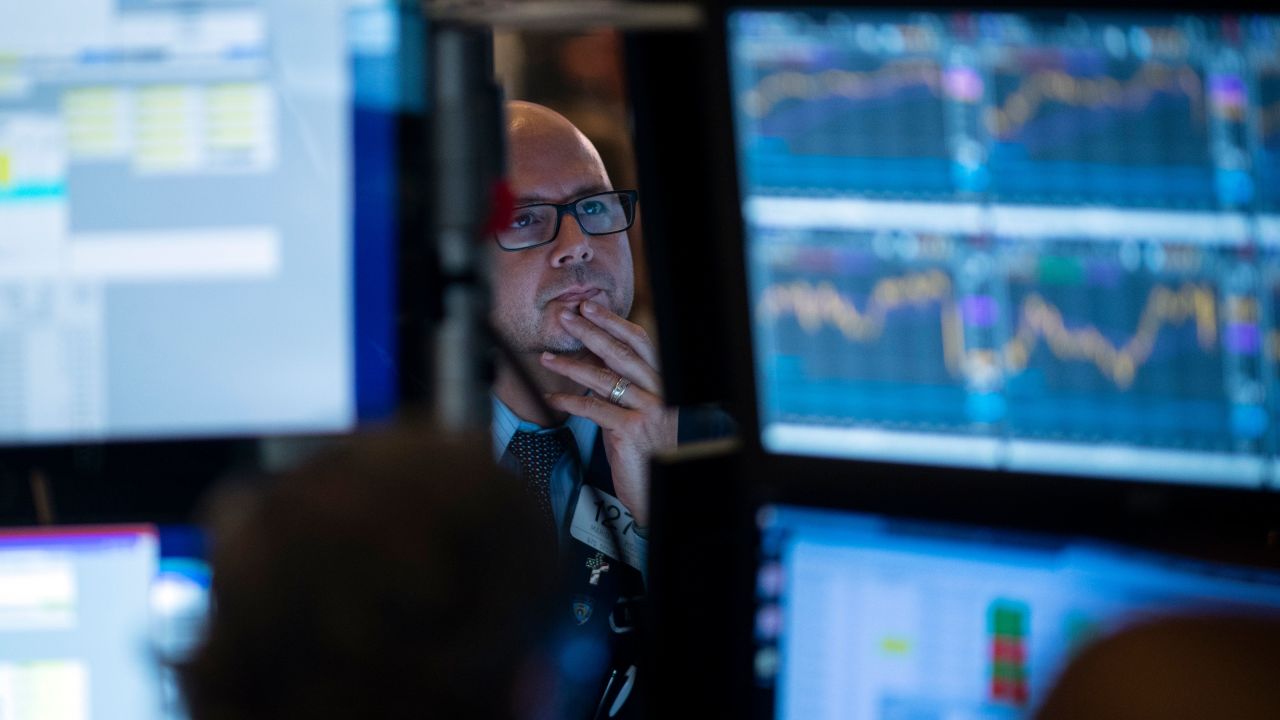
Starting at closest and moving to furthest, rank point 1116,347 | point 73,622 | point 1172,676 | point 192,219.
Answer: point 1172,676 < point 1116,347 < point 73,622 < point 192,219

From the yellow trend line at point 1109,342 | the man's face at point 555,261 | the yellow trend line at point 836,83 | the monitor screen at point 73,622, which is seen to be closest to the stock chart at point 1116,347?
the yellow trend line at point 1109,342

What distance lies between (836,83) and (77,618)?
71 centimetres

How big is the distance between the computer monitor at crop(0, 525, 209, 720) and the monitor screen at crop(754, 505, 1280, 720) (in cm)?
47

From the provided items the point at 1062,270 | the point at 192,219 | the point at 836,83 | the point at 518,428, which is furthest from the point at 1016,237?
the point at 192,219

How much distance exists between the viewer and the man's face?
986 millimetres

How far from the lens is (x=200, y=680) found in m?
0.46

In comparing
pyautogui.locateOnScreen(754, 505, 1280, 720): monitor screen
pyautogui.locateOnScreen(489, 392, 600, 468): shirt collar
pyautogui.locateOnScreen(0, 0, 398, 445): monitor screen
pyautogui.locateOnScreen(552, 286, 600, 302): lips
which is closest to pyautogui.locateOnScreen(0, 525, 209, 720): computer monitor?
pyautogui.locateOnScreen(0, 0, 398, 445): monitor screen

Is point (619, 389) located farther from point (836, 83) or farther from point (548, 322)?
point (836, 83)

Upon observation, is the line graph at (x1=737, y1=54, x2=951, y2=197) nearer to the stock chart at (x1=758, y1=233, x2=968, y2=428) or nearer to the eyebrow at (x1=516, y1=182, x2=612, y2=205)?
the stock chart at (x1=758, y1=233, x2=968, y2=428)

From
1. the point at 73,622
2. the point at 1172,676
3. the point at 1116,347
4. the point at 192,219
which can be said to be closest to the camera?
the point at 1172,676

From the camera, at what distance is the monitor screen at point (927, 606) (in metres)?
0.74

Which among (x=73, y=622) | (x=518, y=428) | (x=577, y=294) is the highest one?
(x=577, y=294)

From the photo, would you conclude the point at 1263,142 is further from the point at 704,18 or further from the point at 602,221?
the point at 602,221

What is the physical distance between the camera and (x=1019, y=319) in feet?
2.40
